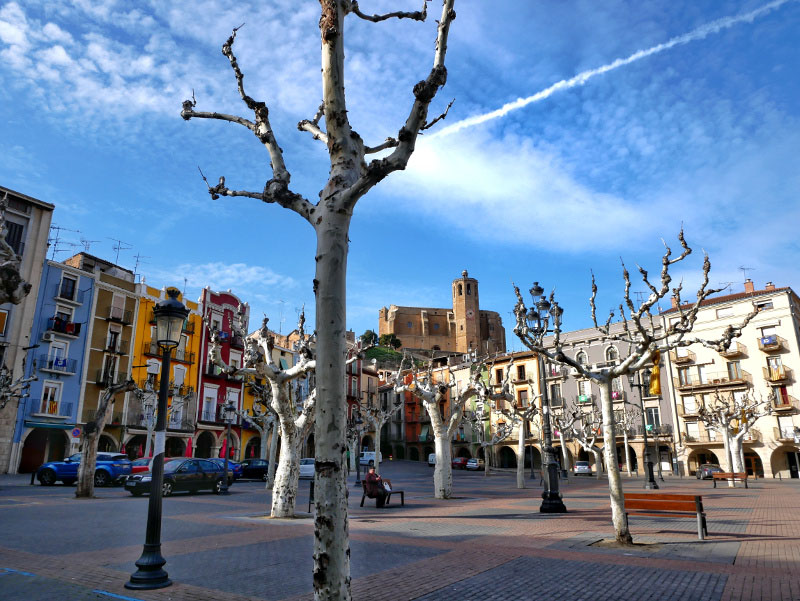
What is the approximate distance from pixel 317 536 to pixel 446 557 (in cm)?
532

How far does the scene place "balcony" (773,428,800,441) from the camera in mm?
39438

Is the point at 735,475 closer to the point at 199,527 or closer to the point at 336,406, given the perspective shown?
the point at 199,527

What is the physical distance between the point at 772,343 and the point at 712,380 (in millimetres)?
5142

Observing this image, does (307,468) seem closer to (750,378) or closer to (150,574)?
(150,574)

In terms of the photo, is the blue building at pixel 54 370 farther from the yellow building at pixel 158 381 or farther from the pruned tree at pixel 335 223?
the pruned tree at pixel 335 223

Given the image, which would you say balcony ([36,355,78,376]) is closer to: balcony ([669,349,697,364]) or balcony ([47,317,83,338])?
balcony ([47,317,83,338])

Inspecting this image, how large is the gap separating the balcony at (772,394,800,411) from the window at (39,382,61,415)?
158ft

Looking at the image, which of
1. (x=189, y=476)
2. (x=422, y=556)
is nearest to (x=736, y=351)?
(x=189, y=476)

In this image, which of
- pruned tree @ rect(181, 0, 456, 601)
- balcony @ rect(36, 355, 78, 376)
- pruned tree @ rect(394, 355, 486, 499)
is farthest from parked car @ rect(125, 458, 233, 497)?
pruned tree @ rect(181, 0, 456, 601)

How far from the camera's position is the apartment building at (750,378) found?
40.8 metres

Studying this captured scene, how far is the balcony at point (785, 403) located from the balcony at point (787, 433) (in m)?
1.56

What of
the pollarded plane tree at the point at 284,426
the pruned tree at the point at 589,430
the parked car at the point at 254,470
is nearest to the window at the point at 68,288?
the parked car at the point at 254,470

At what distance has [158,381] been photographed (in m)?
41.8

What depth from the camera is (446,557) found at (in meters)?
8.90
